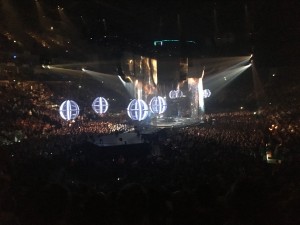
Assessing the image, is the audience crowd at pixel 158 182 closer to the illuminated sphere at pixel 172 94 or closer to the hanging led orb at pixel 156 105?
the hanging led orb at pixel 156 105

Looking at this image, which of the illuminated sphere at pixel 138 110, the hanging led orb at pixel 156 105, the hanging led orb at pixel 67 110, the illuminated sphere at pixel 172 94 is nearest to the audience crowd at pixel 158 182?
the hanging led orb at pixel 67 110

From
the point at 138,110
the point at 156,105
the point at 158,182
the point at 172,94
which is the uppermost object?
the point at 172,94

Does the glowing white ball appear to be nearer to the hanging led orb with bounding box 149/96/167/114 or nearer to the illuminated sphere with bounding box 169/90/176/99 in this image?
the illuminated sphere with bounding box 169/90/176/99

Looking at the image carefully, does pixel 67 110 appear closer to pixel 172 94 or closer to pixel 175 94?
pixel 172 94

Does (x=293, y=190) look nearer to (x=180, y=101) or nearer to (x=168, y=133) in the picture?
(x=168, y=133)

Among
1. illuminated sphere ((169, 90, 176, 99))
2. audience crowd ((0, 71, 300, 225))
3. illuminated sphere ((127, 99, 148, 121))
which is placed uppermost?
illuminated sphere ((169, 90, 176, 99))

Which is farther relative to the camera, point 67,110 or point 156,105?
point 156,105

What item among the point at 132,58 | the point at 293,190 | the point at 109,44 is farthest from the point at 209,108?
the point at 293,190

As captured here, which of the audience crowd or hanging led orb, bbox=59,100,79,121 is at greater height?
hanging led orb, bbox=59,100,79,121

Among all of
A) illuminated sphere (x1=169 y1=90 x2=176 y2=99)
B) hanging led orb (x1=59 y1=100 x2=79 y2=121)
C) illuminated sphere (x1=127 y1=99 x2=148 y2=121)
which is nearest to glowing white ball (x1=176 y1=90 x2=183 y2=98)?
illuminated sphere (x1=169 y1=90 x2=176 y2=99)

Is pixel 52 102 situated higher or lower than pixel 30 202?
higher

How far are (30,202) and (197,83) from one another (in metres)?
27.4

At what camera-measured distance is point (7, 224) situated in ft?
17.6

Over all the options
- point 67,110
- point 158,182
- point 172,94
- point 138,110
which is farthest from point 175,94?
point 158,182
